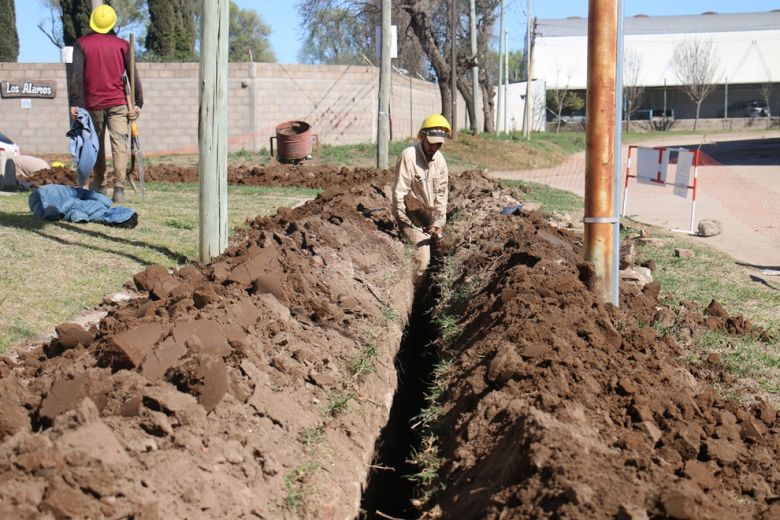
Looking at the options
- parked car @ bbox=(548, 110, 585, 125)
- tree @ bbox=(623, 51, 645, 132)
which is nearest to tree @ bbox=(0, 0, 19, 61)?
parked car @ bbox=(548, 110, 585, 125)

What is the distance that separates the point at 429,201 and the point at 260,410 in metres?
5.40

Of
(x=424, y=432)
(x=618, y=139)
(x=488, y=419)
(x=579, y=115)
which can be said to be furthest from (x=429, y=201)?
(x=579, y=115)

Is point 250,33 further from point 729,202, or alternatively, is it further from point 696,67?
point 729,202

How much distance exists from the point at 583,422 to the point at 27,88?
961 inches

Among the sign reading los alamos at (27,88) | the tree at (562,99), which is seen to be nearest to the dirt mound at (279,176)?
the sign reading los alamos at (27,88)

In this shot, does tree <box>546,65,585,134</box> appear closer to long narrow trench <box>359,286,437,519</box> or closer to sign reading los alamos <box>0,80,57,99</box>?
sign reading los alamos <box>0,80,57,99</box>

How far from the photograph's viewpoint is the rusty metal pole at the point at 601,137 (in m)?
5.98

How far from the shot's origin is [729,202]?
1902 centimetres

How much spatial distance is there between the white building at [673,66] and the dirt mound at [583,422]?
60604 mm

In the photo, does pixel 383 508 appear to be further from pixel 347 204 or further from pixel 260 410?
pixel 347 204

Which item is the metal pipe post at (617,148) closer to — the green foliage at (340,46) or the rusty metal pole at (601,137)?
→ the rusty metal pole at (601,137)

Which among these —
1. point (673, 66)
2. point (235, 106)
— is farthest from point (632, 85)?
point (235, 106)

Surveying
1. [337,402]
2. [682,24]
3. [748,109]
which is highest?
[682,24]

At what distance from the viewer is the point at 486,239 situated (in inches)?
366
